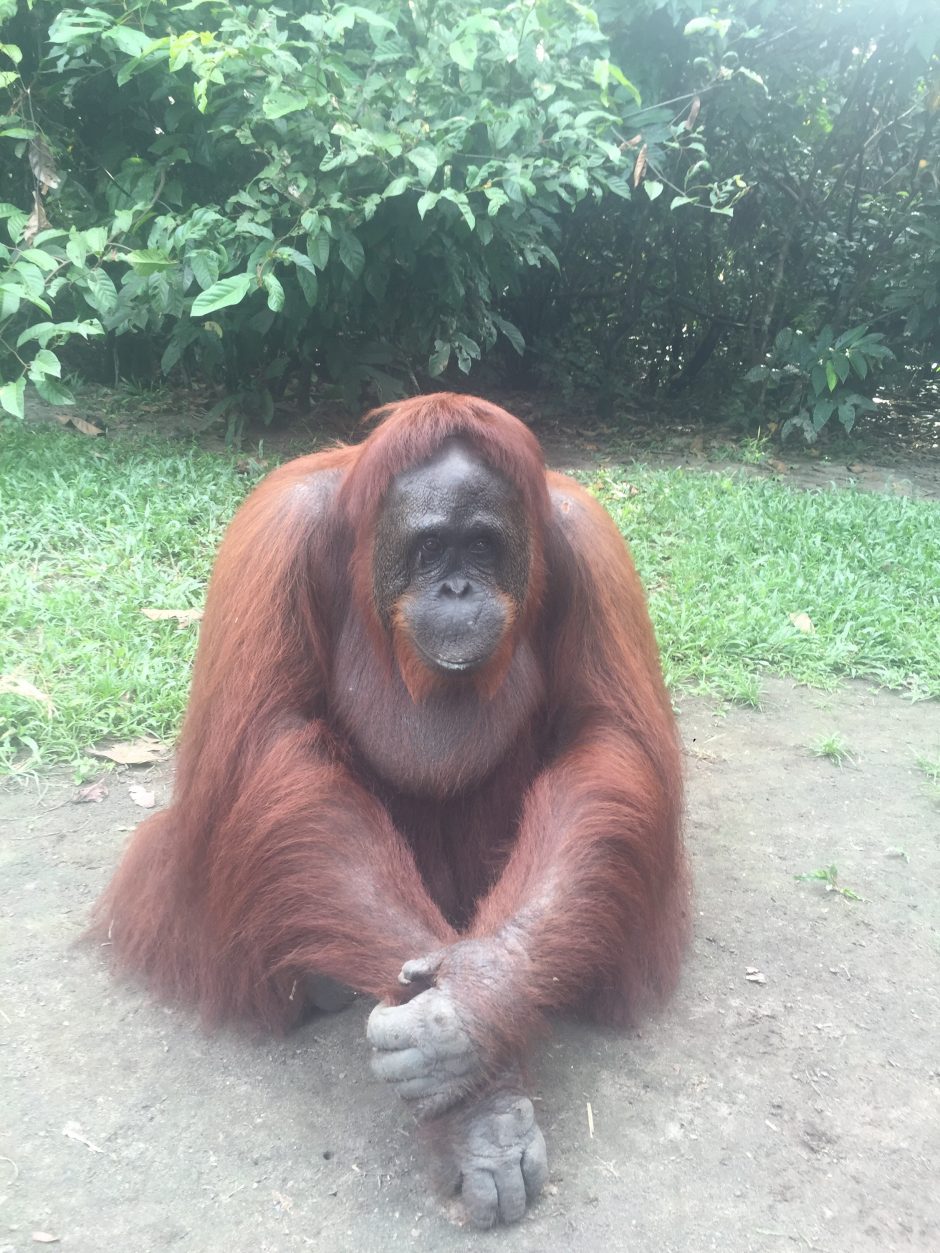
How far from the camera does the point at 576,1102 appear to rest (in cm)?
209

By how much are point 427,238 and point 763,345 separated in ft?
13.4

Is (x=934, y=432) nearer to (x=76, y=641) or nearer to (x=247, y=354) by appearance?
(x=247, y=354)

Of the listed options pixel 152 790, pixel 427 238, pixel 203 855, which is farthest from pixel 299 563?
pixel 427 238

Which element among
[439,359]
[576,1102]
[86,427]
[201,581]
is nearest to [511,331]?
[439,359]

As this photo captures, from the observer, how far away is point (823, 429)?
27.5ft

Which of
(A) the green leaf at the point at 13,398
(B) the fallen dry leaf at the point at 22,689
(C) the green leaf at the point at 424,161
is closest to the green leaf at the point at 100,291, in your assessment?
(A) the green leaf at the point at 13,398

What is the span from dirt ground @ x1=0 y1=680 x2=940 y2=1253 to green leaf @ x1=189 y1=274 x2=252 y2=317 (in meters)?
2.61

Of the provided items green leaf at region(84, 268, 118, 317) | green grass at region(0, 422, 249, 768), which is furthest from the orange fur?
green leaf at region(84, 268, 118, 317)

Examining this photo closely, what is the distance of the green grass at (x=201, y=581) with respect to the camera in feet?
11.7

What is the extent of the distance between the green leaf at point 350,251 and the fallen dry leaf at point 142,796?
3111 millimetres

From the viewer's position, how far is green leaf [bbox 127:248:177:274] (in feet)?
15.8

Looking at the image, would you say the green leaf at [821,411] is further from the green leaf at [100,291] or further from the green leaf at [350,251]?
the green leaf at [100,291]

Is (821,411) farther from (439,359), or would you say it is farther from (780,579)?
(780,579)

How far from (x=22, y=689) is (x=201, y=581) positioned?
1.06 metres
